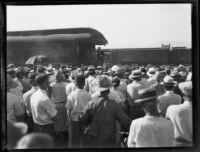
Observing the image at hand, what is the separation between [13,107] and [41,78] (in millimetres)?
487

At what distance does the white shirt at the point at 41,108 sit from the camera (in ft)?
13.9

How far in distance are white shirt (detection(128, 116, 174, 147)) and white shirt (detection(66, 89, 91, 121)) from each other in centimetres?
74

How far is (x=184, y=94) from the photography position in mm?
4203

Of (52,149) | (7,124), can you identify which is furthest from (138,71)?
(7,124)

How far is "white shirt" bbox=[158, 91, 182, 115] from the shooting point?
165 inches

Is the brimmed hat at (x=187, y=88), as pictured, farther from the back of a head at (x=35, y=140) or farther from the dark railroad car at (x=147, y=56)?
the back of a head at (x=35, y=140)

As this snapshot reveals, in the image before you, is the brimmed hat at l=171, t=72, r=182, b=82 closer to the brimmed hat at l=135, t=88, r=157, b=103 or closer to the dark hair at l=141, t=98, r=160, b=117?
the brimmed hat at l=135, t=88, r=157, b=103

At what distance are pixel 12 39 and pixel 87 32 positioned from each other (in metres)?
0.91

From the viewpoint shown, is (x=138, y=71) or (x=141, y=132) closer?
(x=141, y=132)

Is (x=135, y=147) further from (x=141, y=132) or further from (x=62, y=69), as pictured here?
(x=62, y=69)

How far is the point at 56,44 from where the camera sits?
427 cm

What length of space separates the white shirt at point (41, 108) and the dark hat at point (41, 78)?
99mm

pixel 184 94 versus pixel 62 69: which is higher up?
pixel 62 69

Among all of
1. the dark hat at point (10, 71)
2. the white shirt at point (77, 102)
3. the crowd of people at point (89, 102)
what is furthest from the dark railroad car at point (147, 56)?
the dark hat at point (10, 71)
